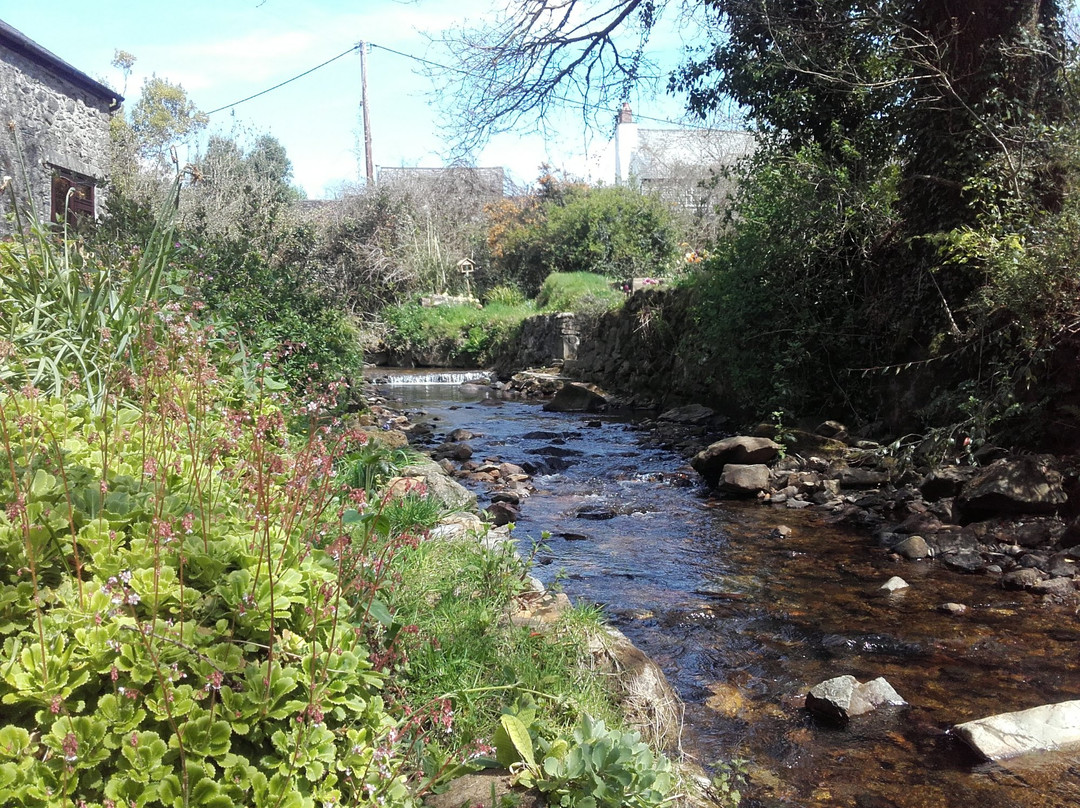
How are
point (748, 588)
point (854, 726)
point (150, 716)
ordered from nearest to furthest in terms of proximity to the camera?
point (150, 716) → point (854, 726) → point (748, 588)

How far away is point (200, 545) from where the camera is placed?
2.13 metres

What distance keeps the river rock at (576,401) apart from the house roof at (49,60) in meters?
9.78

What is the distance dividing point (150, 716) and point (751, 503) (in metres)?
7.03

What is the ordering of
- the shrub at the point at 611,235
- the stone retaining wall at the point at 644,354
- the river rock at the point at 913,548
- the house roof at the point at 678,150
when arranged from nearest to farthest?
the river rock at the point at 913,548 → the stone retaining wall at the point at 644,354 → the shrub at the point at 611,235 → the house roof at the point at 678,150

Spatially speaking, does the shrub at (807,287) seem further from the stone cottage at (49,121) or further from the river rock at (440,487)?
the stone cottage at (49,121)

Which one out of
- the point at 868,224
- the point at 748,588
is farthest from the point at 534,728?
the point at 868,224

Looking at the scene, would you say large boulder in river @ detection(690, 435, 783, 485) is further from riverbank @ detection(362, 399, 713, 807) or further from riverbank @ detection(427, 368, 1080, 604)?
riverbank @ detection(362, 399, 713, 807)

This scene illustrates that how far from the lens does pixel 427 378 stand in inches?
818

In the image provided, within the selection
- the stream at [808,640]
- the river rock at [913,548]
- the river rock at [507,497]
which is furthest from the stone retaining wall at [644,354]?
the river rock at [913,548]

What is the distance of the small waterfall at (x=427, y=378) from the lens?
20.3 meters

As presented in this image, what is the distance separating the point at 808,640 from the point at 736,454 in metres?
4.35

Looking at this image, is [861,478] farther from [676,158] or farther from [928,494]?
[676,158]

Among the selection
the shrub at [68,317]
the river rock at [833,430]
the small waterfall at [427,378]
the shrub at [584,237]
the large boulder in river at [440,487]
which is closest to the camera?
the shrub at [68,317]

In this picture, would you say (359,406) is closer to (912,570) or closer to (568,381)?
(912,570)
